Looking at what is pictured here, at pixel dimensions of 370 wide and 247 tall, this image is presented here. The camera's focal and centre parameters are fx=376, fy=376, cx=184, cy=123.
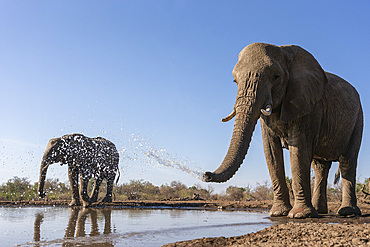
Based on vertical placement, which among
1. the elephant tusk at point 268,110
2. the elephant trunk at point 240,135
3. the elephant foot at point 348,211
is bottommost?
the elephant foot at point 348,211

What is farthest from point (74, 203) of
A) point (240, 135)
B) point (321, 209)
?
point (240, 135)

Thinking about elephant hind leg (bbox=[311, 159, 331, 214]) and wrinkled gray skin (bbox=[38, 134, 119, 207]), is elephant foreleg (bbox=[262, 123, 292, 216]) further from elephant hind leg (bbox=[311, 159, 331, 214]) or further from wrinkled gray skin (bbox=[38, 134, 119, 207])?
wrinkled gray skin (bbox=[38, 134, 119, 207])

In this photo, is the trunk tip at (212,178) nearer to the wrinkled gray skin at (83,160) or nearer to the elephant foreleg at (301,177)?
the elephant foreleg at (301,177)

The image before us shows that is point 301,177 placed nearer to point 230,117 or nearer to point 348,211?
point 348,211

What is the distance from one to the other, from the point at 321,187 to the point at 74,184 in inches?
354

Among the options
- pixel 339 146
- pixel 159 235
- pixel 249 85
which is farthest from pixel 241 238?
pixel 339 146

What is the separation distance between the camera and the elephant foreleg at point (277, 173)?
23.7 ft

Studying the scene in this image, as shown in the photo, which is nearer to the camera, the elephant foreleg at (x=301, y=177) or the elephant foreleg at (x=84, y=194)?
the elephant foreleg at (x=301, y=177)

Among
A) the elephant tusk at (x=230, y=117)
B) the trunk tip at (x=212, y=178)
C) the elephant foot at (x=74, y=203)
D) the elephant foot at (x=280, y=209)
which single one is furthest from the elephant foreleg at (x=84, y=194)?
the trunk tip at (x=212, y=178)

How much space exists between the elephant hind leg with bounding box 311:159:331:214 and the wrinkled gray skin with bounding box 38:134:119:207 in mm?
7743

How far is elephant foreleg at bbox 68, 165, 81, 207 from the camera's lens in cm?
1341

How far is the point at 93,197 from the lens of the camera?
15.3m

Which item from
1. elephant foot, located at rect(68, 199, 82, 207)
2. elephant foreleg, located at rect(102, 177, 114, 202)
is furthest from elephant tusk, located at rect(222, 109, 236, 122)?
elephant foreleg, located at rect(102, 177, 114, 202)

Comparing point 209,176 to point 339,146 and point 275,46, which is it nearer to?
point 275,46
